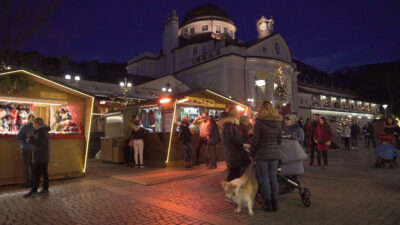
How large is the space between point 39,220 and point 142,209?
1.81 metres

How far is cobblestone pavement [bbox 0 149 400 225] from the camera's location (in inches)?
203

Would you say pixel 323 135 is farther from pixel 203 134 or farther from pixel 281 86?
pixel 281 86

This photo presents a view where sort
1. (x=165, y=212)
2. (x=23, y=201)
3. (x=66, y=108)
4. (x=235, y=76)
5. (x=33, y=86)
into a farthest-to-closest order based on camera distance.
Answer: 1. (x=235, y=76)
2. (x=66, y=108)
3. (x=33, y=86)
4. (x=23, y=201)
5. (x=165, y=212)

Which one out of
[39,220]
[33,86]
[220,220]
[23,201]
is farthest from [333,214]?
[33,86]

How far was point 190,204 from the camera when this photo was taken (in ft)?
20.3

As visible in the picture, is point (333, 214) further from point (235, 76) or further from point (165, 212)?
point (235, 76)

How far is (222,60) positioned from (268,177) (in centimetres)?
3534

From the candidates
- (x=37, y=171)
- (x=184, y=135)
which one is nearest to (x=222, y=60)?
(x=184, y=135)

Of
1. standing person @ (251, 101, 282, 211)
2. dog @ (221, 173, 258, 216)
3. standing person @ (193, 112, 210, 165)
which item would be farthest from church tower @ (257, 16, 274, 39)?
dog @ (221, 173, 258, 216)

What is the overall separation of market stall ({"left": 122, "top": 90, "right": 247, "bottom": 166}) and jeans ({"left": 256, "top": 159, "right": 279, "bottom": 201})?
6.67m

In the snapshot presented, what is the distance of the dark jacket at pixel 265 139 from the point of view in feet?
17.8

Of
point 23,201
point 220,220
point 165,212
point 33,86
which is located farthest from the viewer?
point 33,86

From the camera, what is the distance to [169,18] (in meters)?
50.2

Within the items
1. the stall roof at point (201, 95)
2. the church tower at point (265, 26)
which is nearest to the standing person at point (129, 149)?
the stall roof at point (201, 95)
